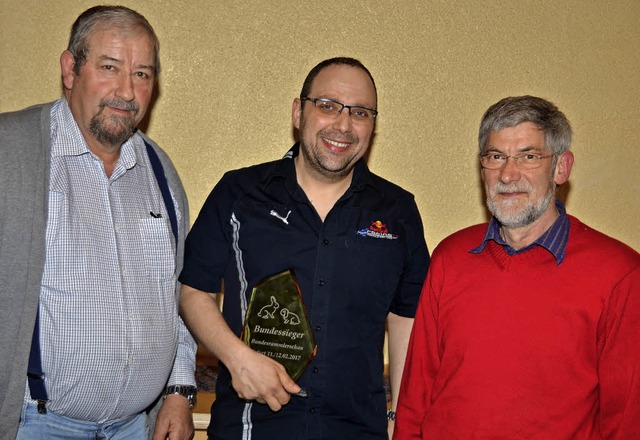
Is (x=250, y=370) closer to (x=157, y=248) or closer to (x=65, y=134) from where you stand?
(x=157, y=248)

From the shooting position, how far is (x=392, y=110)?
3309 mm

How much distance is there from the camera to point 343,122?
7.63 feet

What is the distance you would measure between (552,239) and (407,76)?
1.40 meters

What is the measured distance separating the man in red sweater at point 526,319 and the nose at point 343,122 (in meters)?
0.41

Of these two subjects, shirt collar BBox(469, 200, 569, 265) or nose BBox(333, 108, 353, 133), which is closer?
shirt collar BBox(469, 200, 569, 265)

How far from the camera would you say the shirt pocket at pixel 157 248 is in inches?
91.1

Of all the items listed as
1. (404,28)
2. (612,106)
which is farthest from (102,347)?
(612,106)

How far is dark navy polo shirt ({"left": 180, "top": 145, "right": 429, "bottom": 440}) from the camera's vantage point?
2.25 meters

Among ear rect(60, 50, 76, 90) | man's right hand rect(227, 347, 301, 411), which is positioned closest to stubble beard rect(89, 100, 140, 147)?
ear rect(60, 50, 76, 90)

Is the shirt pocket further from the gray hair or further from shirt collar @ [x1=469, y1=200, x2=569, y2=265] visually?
the gray hair

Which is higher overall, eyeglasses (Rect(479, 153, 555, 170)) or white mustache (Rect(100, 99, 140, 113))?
white mustache (Rect(100, 99, 140, 113))

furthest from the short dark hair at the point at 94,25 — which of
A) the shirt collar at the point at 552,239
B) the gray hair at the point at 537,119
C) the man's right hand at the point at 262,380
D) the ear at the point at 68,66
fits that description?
the shirt collar at the point at 552,239

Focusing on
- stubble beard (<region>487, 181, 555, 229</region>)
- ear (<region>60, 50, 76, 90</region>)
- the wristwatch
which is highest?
ear (<region>60, 50, 76, 90</region>)

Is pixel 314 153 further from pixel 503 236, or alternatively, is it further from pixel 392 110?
pixel 392 110
